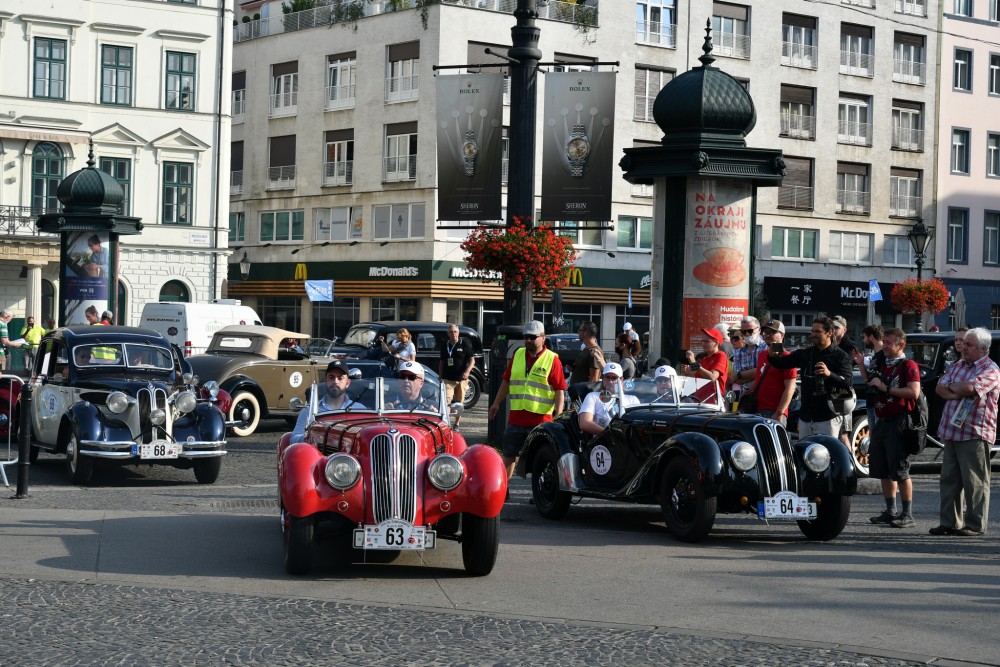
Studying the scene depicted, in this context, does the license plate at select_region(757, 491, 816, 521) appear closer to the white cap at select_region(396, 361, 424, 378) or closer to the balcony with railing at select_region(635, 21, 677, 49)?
the white cap at select_region(396, 361, 424, 378)

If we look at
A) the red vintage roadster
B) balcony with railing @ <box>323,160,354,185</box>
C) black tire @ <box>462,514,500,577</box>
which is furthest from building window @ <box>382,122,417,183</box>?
black tire @ <box>462,514,500,577</box>

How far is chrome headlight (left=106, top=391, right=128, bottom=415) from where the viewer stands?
15438 mm

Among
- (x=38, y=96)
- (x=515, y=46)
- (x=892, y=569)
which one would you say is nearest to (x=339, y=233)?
(x=38, y=96)

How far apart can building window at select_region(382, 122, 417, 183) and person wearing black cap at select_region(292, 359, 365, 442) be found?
4292 cm

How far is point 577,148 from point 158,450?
670 cm

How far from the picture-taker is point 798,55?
6000cm

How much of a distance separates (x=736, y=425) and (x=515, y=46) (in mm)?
7773

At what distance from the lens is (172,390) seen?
16.2 metres

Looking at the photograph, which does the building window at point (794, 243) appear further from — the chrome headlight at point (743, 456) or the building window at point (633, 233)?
the chrome headlight at point (743, 456)

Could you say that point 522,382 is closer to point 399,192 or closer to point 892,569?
point 892,569

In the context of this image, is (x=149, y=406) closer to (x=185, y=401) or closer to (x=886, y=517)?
(x=185, y=401)

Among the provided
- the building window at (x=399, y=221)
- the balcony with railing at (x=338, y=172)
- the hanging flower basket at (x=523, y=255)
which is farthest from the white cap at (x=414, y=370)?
the balcony with railing at (x=338, y=172)

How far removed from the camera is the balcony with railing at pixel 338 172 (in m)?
56.0

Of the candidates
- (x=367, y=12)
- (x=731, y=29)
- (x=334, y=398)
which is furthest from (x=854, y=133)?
(x=334, y=398)
